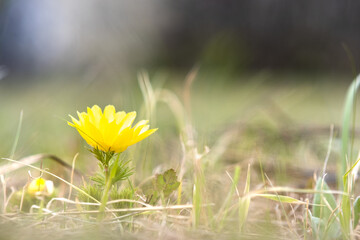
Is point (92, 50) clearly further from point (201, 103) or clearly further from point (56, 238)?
point (56, 238)

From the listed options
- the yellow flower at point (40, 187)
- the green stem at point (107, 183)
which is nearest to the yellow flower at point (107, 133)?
the green stem at point (107, 183)

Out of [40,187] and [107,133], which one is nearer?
[107,133]

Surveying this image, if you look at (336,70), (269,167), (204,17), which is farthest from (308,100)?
(269,167)

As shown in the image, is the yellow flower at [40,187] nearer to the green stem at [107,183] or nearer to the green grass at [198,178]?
the green grass at [198,178]

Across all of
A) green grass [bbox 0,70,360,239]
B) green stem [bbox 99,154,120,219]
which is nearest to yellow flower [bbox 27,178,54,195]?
green grass [bbox 0,70,360,239]

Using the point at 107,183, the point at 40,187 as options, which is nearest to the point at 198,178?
the point at 107,183

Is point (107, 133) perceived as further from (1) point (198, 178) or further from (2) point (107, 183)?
(1) point (198, 178)

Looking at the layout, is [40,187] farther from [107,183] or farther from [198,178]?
[198,178]

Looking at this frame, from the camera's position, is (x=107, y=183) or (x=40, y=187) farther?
(x=40, y=187)

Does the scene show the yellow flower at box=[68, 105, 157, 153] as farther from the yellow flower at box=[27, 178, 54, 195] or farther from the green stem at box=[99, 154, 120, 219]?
the yellow flower at box=[27, 178, 54, 195]
